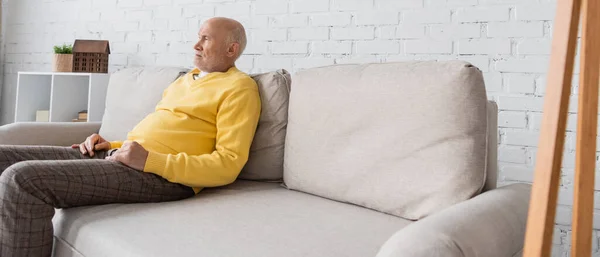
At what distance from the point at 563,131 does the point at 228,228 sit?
0.82 metres

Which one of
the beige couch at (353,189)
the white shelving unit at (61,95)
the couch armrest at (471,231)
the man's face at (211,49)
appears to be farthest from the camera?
→ the white shelving unit at (61,95)

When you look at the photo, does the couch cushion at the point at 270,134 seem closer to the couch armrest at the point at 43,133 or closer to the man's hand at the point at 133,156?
the man's hand at the point at 133,156

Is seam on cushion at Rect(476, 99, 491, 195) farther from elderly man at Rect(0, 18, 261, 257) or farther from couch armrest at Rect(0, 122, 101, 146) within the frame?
couch armrest at Rect(0, 122, 101, 146)

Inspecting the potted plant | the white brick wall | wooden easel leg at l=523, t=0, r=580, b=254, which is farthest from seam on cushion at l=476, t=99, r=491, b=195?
the potted plant

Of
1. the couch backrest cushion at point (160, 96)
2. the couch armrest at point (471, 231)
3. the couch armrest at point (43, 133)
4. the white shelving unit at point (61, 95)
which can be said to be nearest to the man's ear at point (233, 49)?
the couch backrest cushion at point (160, 96)

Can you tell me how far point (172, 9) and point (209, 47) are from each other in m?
1.15

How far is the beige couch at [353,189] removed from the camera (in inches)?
45.4

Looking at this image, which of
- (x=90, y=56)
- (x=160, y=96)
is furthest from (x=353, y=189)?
(x=90, y=56)

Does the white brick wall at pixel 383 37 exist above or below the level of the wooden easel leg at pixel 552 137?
above

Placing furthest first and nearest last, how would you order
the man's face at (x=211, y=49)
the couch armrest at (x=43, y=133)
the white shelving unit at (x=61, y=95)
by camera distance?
the white shelving unit at (x=61, y=95), the couch armrest at (x=43, y=133), the man's face at (x=211, y=49)

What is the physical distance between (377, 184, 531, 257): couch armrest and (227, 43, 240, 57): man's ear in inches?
42.2

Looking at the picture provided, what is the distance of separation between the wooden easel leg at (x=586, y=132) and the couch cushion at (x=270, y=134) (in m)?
1.17

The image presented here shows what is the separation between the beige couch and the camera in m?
1.15

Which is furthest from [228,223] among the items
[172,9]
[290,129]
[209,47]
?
[172,9]
